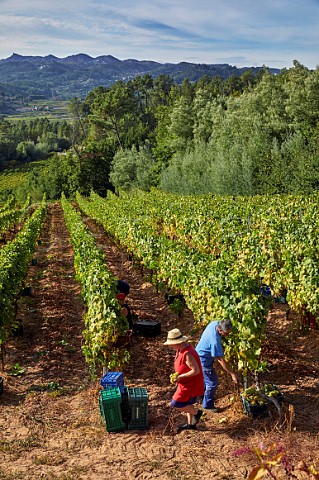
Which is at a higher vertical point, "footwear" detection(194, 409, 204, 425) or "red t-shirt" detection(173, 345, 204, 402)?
"red t-shirt" detection(173, 345, 204, 402)

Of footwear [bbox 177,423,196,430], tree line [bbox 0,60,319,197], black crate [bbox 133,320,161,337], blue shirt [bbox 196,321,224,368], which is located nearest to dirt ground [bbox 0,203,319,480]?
footwear [bbox 177,423,196,430]

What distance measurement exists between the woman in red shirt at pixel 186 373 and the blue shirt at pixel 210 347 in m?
Result: 0.34

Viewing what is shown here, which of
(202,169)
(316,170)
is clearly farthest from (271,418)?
(202,169)

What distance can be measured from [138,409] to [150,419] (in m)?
0.43

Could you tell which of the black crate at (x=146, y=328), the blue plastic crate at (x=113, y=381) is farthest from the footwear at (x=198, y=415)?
the black crate at (x=146, y=328)

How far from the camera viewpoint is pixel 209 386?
21.6 feet

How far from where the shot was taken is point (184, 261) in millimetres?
10047

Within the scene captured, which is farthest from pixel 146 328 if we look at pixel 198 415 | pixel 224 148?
pixel 224 148

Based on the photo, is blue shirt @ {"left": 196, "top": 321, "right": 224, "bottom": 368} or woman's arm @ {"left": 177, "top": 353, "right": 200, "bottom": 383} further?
blue shirt @ {"left": 196, "top": 321, "right": 224, "bottom": 368}

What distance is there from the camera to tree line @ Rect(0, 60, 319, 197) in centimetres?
2888

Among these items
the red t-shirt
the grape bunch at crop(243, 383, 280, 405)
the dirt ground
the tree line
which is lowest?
the dirt ground

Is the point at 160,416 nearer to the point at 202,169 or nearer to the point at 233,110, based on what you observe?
the point at 202,169

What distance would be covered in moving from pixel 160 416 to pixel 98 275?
2.99 meters

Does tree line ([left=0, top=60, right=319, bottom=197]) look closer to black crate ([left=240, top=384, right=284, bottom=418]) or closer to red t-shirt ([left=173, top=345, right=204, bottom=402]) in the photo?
black crate ([left=240, top=384, right=284, bottom=418])
